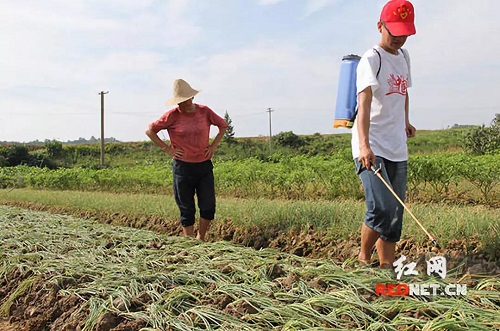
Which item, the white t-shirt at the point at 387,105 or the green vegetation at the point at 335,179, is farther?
the green vegetation at the point at 335,179

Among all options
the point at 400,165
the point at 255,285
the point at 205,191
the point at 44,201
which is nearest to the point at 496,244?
the point at 400,165

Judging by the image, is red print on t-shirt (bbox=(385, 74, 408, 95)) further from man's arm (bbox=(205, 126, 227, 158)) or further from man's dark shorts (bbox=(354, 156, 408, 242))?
man's arm (bbox=(205, 126, 227, 158))

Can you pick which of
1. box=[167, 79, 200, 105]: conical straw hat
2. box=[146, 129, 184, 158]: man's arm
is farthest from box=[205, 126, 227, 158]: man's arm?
box=[167, 79, 200, 105]: conical straw hat

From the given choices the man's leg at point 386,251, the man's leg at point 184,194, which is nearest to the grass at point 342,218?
the man's leg at point 184,194

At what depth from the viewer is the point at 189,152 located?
496 cm

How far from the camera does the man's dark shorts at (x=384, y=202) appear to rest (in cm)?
311

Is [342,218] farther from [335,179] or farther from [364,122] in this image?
[335,179]

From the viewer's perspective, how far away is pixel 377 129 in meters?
3.20

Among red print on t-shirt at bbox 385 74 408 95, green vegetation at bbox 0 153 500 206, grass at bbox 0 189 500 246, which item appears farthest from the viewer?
green vegetation at bbox 0 153 500 206

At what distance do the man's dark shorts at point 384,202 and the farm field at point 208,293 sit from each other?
1.15ft

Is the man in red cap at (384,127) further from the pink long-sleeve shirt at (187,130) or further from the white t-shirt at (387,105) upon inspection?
the pink long-sleeve shirt at (187,130)

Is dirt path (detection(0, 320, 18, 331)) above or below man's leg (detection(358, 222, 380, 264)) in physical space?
below

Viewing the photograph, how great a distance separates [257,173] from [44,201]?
478 centimetres

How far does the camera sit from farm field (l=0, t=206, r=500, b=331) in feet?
6.62
